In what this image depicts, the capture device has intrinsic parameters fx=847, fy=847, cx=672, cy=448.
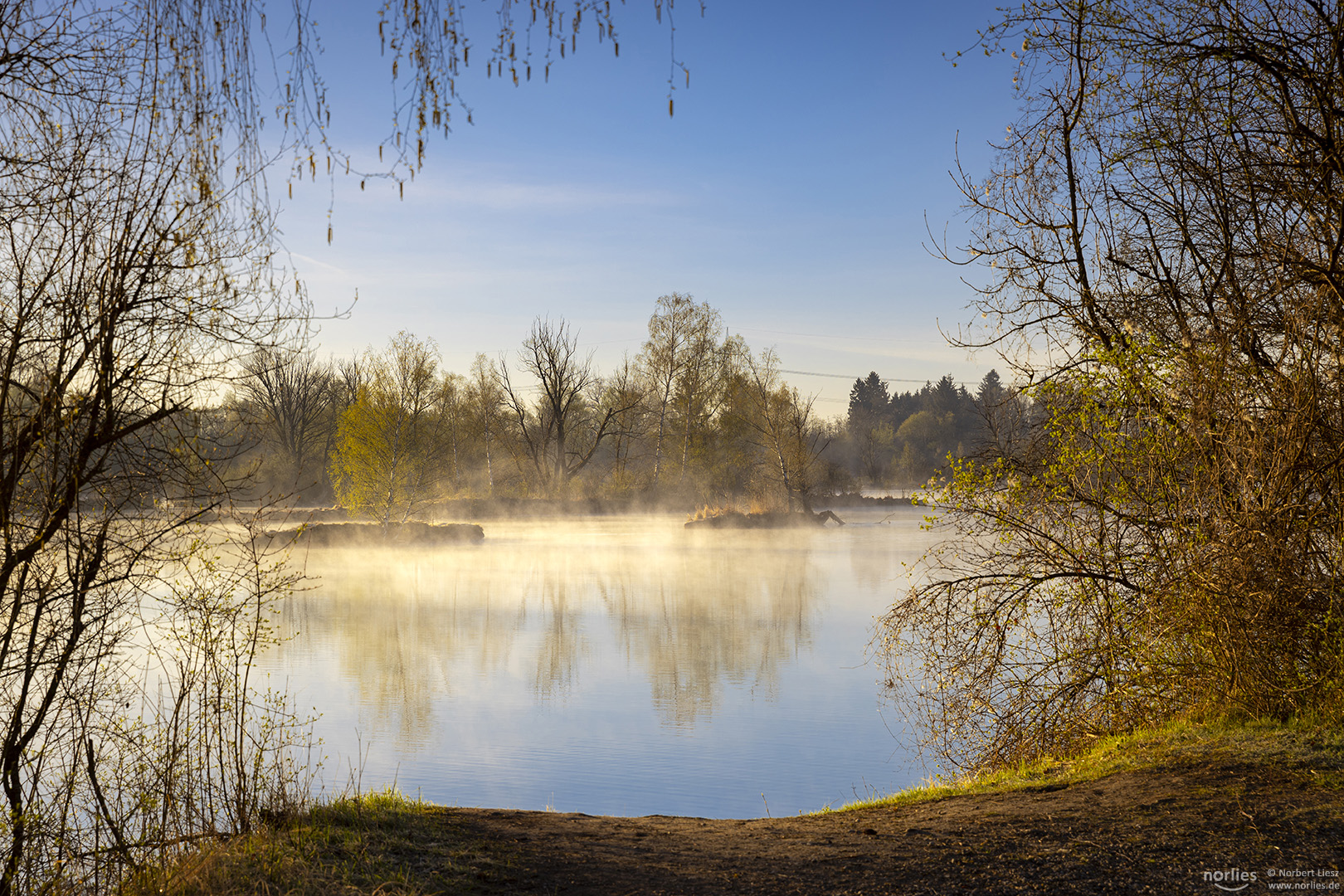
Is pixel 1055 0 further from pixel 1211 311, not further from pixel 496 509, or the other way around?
pixel 496 509

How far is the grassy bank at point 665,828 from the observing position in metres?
3.94

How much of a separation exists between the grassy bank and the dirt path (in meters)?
0.02

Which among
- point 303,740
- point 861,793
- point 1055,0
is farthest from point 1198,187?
point 303,740

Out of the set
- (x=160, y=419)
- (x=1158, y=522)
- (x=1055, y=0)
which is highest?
(x=1055, y=0)

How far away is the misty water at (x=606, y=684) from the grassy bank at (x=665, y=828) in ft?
4.77

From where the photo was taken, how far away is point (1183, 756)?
218 inches

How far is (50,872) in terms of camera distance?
4.56 m

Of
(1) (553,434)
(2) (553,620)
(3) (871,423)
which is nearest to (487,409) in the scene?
(1) (553,434)

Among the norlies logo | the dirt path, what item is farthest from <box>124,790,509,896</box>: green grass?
the norlies logo

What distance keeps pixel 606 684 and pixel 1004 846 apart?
8.87 m

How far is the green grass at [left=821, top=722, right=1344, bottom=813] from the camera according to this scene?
5105 millimetres

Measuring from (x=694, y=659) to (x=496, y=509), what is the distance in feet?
89.3

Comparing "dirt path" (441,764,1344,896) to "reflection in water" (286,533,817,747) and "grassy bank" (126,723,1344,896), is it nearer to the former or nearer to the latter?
"grassy bank" (126,723,1344,896)

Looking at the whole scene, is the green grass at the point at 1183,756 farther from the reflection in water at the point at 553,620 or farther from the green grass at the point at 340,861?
the reflection in water at the point at 553,620
